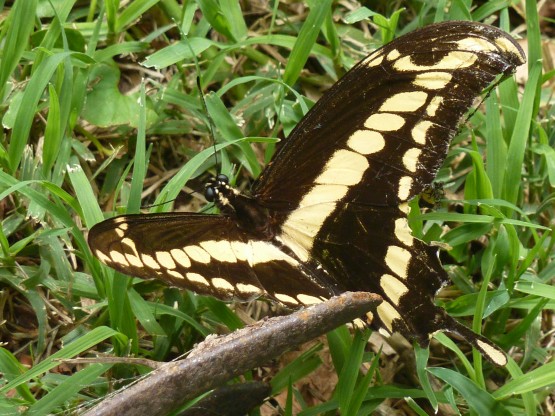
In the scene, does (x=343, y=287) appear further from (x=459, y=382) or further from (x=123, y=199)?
(x=123, y=199)

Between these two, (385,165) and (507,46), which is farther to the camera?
(385,165)

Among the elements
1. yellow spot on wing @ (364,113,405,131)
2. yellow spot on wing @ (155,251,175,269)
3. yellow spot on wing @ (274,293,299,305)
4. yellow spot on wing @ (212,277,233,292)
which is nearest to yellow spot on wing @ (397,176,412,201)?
yellow spot on wing @ (364,113,405,131)

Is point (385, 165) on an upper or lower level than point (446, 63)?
lower

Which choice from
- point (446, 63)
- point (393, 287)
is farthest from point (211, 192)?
point (446, 63)

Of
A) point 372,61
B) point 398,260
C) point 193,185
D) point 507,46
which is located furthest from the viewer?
point 193,185

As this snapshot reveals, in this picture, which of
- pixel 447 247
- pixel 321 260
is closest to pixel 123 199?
pixel 321 260

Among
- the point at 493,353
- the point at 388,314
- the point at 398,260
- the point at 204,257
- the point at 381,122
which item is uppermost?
the point at 381,122

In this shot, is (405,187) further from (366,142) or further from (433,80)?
(433,80)

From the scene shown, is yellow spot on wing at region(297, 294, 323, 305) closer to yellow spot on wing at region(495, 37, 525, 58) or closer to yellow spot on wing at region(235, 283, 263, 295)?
yellow spot on wing at region(235, 283, 263, 295)
